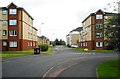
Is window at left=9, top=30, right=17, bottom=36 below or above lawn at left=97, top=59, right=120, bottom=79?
above

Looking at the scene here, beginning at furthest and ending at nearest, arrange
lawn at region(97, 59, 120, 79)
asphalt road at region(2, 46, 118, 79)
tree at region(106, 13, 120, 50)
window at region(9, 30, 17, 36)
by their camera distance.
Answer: window at region(9, 30, 17, 36) → tree at region(106, 13, 120, 50) → asphalt road at region(2, 46, 118, 79) → lawn at region(97, 59, 120, 79)

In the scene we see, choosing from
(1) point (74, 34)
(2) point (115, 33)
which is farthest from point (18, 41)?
(1) point (74, 34)

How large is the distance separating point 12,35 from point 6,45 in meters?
2.76

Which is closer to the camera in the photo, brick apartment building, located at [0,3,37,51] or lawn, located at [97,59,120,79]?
lawn, located at [97,59,120,79]

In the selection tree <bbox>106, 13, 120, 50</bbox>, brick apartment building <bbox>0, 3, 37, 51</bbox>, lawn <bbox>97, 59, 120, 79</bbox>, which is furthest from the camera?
brick apartment building <bbox>0, 3, 37, 51</bbox>

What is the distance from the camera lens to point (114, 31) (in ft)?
76.8

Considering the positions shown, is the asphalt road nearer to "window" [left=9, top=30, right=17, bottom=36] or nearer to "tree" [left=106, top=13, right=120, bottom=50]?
"tree" [left=106, top=13, right=120, bottom=50]

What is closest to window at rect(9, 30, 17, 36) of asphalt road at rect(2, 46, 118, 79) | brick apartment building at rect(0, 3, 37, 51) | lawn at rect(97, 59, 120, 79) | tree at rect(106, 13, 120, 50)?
brick apartment building at rect(0, 3, 37, 51)

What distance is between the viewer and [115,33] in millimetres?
23406

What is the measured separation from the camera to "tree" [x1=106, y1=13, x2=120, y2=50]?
2286cm

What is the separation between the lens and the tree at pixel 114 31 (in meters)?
22.9

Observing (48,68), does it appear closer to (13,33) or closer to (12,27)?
(13,33)

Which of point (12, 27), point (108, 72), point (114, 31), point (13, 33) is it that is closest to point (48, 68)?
point (108, 72)

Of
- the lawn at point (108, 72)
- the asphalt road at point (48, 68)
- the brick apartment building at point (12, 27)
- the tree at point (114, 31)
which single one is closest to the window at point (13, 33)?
the brick apartment building at point (12, 27)
